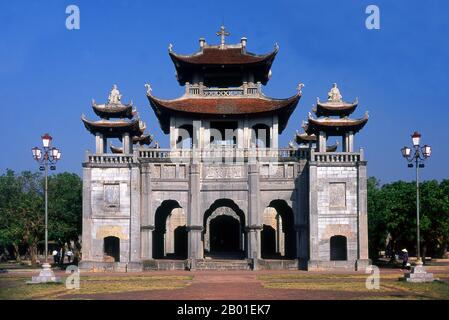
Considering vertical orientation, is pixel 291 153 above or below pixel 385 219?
above

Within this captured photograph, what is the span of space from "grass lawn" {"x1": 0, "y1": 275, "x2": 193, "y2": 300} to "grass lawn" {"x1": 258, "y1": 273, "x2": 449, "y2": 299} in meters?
4.72

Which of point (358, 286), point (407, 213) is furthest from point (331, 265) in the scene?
point (358, 286)

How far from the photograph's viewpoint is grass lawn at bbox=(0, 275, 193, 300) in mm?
25234

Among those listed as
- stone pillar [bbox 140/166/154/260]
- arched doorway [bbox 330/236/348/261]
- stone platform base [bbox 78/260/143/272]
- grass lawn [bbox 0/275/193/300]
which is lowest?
stone platform base [bbox 78/260/143/272]

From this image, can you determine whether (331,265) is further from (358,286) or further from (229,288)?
(229,288)

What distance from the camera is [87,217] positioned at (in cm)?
4247

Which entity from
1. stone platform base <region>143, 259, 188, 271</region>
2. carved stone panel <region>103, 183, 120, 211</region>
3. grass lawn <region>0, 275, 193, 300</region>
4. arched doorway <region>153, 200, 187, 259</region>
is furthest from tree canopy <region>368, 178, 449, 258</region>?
grass lawn <region>0, 275, 193, 300</region>

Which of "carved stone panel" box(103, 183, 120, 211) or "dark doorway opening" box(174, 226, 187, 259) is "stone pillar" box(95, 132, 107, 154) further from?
"dark doorway opening" box(174, 226, 187, 259)

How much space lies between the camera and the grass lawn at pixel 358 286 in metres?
24.6

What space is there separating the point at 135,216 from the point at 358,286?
18351 mm

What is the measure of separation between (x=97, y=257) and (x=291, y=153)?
14.7m
